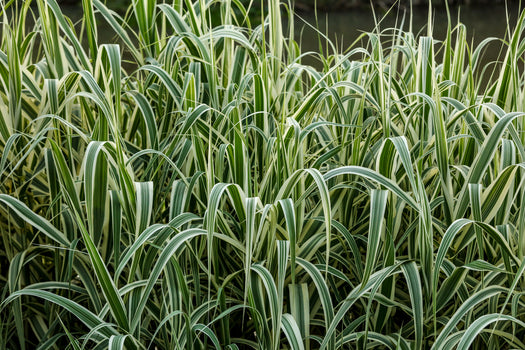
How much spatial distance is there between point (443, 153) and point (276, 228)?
25 cm

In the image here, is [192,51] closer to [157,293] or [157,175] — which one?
[157,175]

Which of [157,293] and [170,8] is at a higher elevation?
[170,8]

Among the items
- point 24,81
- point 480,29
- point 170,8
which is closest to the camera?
point 24,81

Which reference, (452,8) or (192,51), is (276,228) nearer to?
(192,51)

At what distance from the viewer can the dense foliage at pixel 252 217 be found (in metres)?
0.84

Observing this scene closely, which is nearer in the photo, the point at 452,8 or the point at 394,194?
the point at 394,194

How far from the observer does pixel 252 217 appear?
31.2 inches

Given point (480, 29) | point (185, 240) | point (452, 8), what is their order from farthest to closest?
point (452, 8) < point (480, 29) < point (185, 240)

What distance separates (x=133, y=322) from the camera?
84 cm

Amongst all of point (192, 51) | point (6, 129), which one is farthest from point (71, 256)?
point (192, 51)

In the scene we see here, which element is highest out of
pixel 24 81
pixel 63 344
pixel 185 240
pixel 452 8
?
pixel 24 81

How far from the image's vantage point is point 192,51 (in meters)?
1.16

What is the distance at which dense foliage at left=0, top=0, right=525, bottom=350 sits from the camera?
2.75ft

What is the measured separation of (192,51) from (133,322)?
1.70 ft
